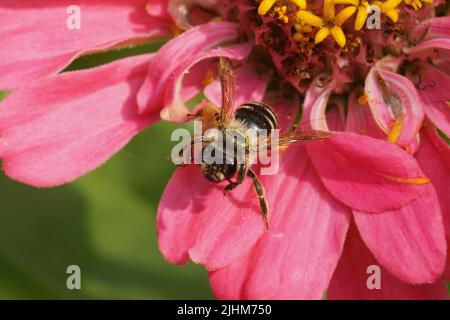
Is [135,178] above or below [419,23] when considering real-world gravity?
below

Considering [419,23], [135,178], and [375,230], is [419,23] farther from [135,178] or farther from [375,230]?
[135,178]

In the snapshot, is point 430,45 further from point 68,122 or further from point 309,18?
point 68,122

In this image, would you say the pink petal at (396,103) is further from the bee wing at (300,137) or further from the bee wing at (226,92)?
the bee wing at (226,92)

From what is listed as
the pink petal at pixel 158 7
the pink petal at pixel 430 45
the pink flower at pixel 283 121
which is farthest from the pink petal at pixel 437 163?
the pink petal at pixel 158 7

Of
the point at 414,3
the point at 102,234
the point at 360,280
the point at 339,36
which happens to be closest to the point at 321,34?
the point at 339,36

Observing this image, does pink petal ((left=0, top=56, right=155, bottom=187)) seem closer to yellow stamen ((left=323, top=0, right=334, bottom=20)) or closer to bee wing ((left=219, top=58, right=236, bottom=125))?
bee wing ((left=219, top=58, right=236, bottom=125))

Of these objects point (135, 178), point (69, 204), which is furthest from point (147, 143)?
point (69, 204)
